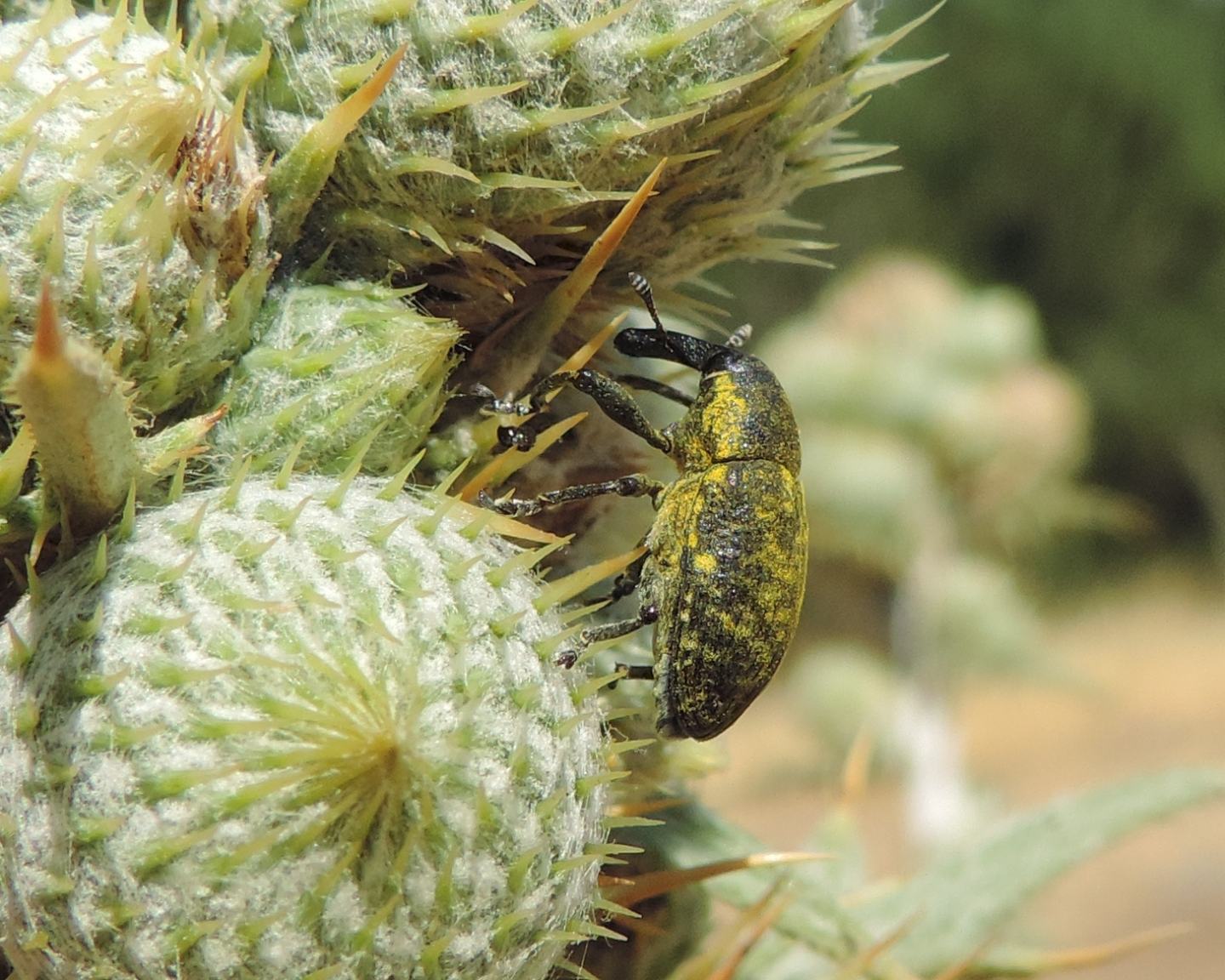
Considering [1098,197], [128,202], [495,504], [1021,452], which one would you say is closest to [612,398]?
[495,504]

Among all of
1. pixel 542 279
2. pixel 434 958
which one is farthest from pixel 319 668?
pixel 542 279

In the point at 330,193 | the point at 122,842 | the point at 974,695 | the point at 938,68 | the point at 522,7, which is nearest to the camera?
the point at 122,842

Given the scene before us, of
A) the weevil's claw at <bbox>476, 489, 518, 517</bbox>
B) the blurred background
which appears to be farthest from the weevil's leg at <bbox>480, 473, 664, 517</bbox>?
the blurred background

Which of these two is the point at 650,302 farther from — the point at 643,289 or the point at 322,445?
the point at 322,445

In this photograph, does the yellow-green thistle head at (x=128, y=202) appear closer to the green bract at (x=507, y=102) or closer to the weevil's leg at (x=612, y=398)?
the green bract at (x=507, y=102)

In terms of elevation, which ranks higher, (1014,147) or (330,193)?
(330,193)

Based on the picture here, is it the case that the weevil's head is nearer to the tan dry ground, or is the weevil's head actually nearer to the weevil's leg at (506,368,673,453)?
the weevil's leg at (506,368,673,453)

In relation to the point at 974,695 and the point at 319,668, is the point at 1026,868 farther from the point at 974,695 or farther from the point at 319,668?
the point at 974,695

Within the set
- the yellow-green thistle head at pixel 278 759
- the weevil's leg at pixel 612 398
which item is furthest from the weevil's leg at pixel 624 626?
the yellow-green thistle head at pixel 278 759
